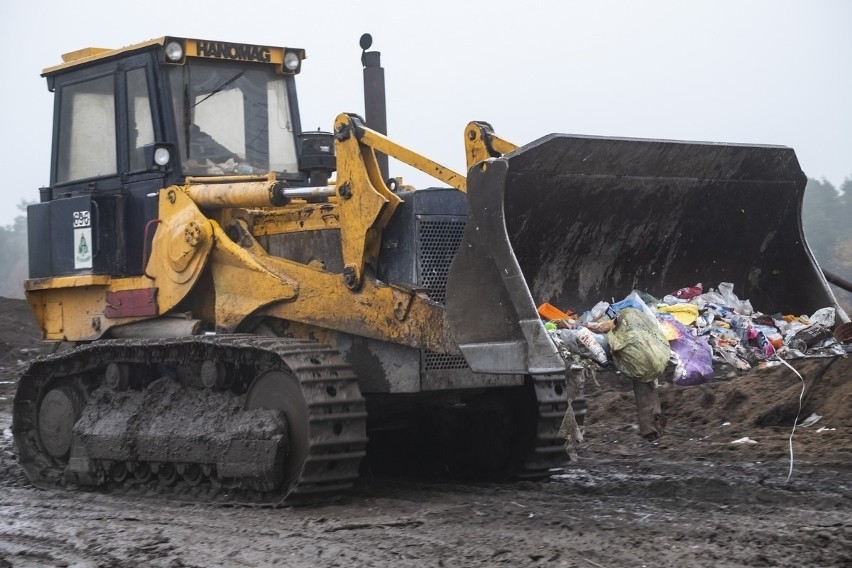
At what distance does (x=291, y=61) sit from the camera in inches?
387

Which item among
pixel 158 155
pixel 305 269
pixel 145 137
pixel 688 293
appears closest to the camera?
pixel 688 293

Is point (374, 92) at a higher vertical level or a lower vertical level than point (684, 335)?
higher

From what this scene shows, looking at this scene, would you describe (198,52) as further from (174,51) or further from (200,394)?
(200,394)

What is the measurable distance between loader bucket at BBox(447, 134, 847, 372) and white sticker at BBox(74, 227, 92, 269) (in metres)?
3.46

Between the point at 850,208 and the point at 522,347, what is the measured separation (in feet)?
76.4

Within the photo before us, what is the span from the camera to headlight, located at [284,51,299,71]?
9.80 m

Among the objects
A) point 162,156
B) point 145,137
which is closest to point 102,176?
point 145,137

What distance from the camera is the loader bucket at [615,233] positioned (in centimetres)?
689

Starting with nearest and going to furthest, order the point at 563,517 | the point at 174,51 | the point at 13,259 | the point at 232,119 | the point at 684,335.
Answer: the point at 563,517
the point at 684,335
the point at 174,51
the point at 232,119
the point at 13,259

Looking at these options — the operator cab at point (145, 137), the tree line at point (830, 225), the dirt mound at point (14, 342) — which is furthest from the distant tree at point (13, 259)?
the operator cab at point (145, 137)

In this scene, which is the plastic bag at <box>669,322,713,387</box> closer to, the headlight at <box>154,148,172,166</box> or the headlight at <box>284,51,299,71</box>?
the headlight at <box>154,148,172,166</box>

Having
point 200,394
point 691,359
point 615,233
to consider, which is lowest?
point 200,394

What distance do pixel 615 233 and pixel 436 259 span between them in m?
1.12

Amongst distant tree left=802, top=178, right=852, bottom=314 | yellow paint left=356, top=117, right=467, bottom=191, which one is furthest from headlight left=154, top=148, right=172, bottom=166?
distant tree left=802, top=178, right=852, bottom=314
